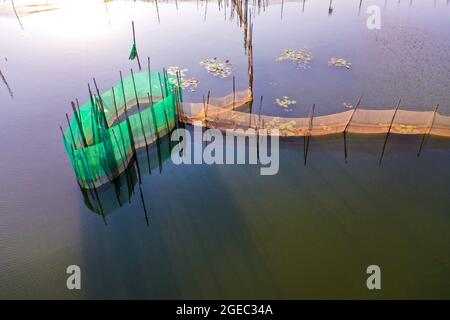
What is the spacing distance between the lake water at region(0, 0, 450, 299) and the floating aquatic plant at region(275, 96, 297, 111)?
0.26 meters

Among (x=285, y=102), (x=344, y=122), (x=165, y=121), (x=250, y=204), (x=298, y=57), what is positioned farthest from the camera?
(x=298, y=57)

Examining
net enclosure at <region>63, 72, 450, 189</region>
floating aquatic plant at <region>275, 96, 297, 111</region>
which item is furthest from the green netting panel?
floating aquatic plant at <region>275, 96, 297, 111</region>

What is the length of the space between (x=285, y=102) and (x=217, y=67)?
4.04 meters

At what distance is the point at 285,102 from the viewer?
495 inches

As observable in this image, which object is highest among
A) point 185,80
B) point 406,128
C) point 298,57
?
point 298,57

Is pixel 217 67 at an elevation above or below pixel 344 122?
above

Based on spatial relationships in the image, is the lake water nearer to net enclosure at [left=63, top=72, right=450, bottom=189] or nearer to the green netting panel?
net enclosure at [left=63, top=72, right=450, bottom=189]

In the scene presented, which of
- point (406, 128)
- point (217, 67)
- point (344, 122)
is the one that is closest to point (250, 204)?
point (344, 122)

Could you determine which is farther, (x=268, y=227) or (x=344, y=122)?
(x=344, y=122)

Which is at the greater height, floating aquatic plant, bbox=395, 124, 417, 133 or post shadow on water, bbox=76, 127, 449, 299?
floating aquatic plant, bbox=395, 124, 417, 133

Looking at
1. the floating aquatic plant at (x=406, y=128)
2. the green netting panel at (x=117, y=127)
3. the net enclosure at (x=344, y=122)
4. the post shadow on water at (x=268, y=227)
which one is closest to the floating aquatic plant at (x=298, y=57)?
the net enclosure at (x=344, y=122)

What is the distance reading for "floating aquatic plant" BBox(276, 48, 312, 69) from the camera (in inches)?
594

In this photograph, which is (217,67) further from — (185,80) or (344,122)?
(344,122)
